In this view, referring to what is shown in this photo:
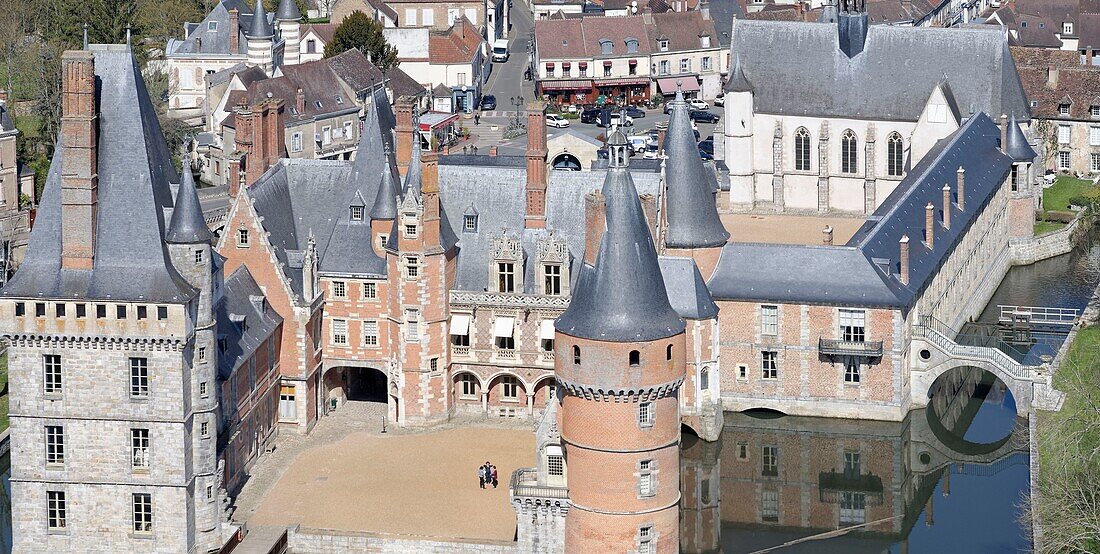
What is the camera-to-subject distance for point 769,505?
97.0 meters

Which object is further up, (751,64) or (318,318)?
(751,64)

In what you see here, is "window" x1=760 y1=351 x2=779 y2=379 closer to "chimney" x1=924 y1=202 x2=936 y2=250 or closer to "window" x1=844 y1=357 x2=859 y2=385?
"window" x1=844 y1=357 x2=859 y2=385

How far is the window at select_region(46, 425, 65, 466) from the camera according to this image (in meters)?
85.6

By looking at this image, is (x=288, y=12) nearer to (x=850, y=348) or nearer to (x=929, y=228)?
(x=929, y=228)

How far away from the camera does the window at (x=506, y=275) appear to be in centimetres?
10106

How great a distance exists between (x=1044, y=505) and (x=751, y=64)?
58166 mm

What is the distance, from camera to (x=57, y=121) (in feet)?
477

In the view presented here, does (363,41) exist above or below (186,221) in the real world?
above

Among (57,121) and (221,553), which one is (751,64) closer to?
(57,121)

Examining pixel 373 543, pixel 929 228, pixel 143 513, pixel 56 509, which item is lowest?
pixel 373 543

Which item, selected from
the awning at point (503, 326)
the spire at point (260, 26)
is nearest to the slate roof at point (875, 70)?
the spire at point (260, 26)

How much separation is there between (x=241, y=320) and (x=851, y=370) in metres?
26.4

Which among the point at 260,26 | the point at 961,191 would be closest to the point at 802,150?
the point at 961,191

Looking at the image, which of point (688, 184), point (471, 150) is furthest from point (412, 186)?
point (471, 150)
